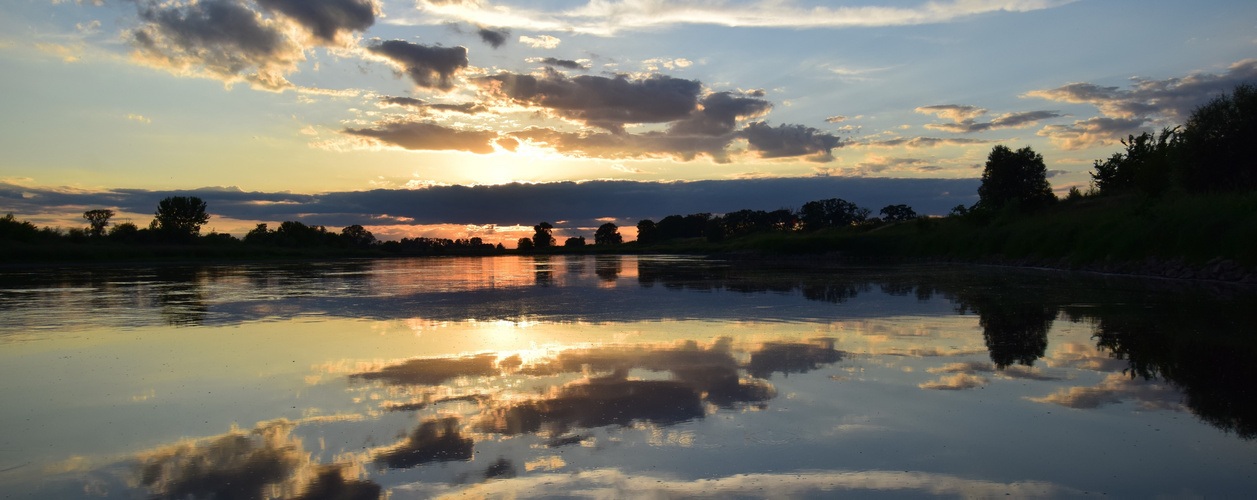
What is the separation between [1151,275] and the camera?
78.0 feet

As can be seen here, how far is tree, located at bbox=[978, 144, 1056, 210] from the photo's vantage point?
179 ft

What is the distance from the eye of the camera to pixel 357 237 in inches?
4518

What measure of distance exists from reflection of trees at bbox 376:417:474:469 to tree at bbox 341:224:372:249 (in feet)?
359

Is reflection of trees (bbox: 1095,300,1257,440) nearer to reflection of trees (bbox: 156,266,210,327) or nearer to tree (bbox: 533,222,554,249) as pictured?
reflection of trees (bbox: 156,266,210,327)

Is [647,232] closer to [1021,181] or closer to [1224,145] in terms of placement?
[1021,181]

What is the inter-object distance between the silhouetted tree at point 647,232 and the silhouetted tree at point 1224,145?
458 feet

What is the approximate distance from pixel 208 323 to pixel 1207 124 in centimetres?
3989

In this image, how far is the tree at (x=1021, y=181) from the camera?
54594 millimetres

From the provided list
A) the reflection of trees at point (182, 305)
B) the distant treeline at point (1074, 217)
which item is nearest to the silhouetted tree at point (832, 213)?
the distant treeline at point (1074, 217)

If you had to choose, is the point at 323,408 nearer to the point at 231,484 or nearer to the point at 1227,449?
the point at 231,484

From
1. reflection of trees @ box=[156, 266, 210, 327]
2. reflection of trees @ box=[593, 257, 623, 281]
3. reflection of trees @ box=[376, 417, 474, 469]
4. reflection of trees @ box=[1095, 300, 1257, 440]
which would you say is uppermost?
reflection of trees @ box=[156, 266, 210, 327]

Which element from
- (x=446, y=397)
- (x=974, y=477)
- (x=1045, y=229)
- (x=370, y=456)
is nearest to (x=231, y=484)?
(x=370, y=456)

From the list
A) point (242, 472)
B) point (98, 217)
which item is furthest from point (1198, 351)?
point (98, 217)

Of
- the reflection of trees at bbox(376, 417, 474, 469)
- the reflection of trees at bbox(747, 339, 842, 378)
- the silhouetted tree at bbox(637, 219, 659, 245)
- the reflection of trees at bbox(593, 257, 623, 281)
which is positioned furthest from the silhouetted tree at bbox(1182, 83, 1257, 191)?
the silhouetted tree at bbox(637, 219, 659, 245)
